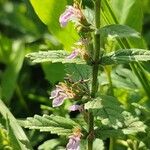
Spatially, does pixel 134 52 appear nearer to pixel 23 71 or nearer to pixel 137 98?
pixel 137 98

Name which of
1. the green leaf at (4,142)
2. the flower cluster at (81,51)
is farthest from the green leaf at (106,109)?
the green leaf at (4,142)

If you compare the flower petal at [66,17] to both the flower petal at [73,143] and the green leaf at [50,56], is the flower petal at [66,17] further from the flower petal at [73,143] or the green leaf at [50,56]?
the flower petal at [73,143]

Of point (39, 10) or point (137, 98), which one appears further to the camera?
point (137, 98)

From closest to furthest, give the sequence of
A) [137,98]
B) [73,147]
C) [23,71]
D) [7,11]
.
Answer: [73,147] < [137,98] < [23,71] < [7,11]

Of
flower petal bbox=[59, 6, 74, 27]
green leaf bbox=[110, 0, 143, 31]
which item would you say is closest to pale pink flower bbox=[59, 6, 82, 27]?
flower petal bbox=[59, 6, 74, 27]

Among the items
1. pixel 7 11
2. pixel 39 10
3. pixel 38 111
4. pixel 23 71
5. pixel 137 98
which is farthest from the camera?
pixel 7 11

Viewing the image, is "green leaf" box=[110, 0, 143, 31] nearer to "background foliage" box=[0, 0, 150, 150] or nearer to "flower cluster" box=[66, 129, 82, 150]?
"background foliage" box=[0, 0, 150, 150]

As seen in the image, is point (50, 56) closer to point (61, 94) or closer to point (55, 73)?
point (61, 94)

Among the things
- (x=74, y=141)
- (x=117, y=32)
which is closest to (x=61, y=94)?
(x=74, y=141)

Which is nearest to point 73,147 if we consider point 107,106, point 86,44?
point 107,106
